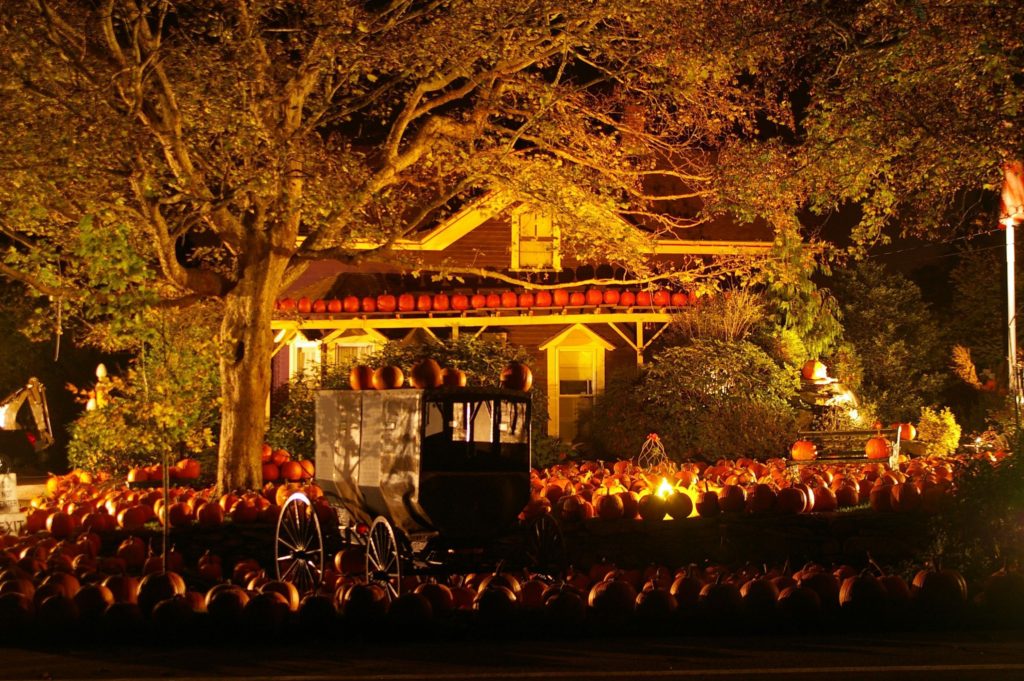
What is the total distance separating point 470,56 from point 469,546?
778cm

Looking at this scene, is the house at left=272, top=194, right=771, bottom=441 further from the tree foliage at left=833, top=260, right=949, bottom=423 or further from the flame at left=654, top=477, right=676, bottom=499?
the flame at left=654, top=477, right=676, bottom=499

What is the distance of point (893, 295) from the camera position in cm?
3130

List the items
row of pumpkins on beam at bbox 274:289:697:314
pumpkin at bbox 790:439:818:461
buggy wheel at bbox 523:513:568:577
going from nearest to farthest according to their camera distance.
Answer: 1. buggy wheel at bbox 523:513:568:577
2. pumpkin at bbox 790:439:818:461
3. row of pumpkins on beam at bbox 274:289:697:314

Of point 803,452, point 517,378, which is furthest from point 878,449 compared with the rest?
point 517,378

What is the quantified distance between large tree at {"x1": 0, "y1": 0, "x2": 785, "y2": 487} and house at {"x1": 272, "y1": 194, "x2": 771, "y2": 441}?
8.08m

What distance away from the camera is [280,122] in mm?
16812

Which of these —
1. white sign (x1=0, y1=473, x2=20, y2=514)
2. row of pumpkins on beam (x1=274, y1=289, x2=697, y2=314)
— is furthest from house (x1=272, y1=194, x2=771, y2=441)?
white sign (x1=0, y1=473, x2=20, y2=514)

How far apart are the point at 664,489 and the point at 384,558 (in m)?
4.53

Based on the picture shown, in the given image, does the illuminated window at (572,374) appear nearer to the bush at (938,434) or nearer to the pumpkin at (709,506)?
the bush at (938,434)

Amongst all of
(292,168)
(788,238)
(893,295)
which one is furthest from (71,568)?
(893,295)

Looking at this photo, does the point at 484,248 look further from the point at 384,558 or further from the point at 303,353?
the point at 384,558

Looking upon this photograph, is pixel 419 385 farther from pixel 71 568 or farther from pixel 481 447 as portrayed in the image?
pixel 71 568

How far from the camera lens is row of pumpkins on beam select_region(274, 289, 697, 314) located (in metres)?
27.0

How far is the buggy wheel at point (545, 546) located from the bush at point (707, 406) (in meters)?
11.2
